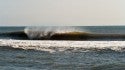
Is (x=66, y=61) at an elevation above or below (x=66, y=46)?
below

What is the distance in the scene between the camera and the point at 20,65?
1684 centimetres

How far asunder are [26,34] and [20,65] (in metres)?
24.2

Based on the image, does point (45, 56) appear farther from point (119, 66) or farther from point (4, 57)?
point (119, 66)

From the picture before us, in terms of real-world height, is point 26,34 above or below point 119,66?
above

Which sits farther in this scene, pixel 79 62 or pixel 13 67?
pixel 79 62

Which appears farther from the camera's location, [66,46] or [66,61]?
[66,46]

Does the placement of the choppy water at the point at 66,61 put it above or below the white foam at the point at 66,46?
below

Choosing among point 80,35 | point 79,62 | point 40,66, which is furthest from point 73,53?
point 80,35

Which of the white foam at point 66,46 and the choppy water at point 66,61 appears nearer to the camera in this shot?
the choppy water at point 66,61

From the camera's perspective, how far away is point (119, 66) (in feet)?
53.8

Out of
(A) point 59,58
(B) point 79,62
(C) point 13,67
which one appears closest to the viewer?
(C) point 13,67

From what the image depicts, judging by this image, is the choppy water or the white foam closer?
the choppy water

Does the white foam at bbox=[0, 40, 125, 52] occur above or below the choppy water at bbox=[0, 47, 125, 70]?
A: above

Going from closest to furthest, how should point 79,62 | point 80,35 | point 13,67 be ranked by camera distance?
point 13,67
point 79,62
point 80,35
